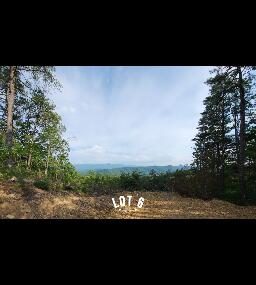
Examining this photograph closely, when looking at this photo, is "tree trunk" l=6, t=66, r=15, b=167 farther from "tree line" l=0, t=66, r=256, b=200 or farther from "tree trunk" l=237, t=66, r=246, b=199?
"tree trunk" l=237, t=66, r=246, b=199

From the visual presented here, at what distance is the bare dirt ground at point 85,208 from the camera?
14.1ft

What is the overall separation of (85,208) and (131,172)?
8.42ft

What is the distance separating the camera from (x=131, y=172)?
7.15m

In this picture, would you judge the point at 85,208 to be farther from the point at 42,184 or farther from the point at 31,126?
the point at 31,126

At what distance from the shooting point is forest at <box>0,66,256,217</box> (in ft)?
18.9

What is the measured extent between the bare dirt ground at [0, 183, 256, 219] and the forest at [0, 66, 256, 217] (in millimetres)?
416

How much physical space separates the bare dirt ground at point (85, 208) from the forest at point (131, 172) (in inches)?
16.4

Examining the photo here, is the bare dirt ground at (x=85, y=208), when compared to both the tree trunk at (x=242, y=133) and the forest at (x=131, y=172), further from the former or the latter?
the tree trunk at (x=242, y=133)
